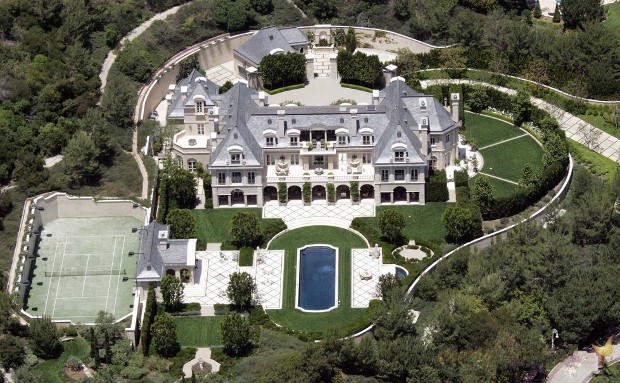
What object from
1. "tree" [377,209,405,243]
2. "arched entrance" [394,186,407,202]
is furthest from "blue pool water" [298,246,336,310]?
"arched entrance" [394,186,407,202]

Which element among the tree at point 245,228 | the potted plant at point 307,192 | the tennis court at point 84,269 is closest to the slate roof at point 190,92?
the potted plant at point 307,192

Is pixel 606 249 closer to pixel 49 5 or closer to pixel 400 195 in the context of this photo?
pixel 400 195

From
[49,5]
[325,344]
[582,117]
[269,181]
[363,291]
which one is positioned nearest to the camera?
[325,344]

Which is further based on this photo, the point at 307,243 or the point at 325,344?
the point at 307,243

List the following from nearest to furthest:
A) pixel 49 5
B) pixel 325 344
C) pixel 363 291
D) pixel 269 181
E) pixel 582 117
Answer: pixel 325 344, pixel 363 291, pixel 269 181, pixel 582 117, pixel 49 5

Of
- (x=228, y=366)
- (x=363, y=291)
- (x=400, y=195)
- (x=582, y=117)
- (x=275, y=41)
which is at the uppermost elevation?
(x=275, y=41)

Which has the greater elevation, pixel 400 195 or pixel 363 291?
pixel 400 195

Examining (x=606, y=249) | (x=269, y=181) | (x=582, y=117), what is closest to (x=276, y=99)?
(x=269, y=181)
